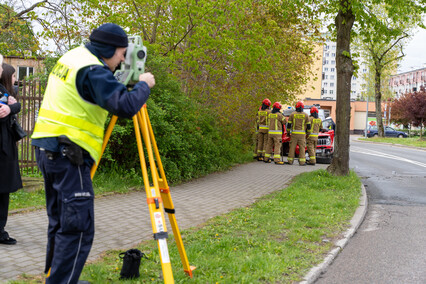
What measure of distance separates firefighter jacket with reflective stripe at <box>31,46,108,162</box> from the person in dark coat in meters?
2.04

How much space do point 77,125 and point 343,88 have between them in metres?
10.3

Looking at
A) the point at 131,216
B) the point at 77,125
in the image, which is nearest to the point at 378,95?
the point at 131,216

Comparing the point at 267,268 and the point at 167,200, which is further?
the point at 267,268

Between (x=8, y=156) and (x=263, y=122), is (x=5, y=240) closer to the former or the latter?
(x=8, y=156)

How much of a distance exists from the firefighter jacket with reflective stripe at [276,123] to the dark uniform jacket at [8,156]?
11.8m

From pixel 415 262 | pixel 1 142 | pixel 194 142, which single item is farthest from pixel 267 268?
pixel 194 142

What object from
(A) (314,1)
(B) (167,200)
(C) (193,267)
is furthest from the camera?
(A) (314,1)

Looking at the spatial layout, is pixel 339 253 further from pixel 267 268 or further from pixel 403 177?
pixel 403 177

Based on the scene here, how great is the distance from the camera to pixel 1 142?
191 inches

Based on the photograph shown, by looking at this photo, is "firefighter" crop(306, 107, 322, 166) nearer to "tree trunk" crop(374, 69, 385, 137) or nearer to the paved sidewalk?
the paved sidewalk

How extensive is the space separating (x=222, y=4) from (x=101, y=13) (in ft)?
11.6

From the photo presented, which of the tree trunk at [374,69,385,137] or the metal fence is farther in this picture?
the tree trunk at [374,69,385,137]

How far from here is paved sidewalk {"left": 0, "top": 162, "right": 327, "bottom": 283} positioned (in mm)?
4625

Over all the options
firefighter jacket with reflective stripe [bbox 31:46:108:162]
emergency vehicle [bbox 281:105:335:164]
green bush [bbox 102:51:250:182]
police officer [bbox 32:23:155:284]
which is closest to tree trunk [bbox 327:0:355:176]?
green bush [bbox 102:51:250:182]
